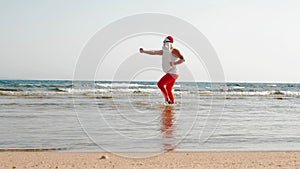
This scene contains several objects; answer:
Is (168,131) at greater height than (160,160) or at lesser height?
greater

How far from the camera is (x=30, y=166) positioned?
578 cm

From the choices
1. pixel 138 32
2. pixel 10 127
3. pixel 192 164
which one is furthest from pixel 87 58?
pixel 10 127

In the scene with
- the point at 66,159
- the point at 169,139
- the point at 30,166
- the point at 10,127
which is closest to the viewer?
the point at 30,166

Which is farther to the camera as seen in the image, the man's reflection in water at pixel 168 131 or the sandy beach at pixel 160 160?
the man's reflection in water at pixel 168 131

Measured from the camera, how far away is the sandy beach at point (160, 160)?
589 cm

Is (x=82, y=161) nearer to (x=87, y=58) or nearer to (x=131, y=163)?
(x=131, y=163)

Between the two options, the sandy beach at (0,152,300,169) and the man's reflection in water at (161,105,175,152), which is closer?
the sandy beach at (0,152,300,169)

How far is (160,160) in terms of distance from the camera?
20.8ft

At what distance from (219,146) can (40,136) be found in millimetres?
3896

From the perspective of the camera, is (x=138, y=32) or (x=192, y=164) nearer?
(x=192, y=164)

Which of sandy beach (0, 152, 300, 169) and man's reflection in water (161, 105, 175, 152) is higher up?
man's reflection in water (161, 105, 175, 152)

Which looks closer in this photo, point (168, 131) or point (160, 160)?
point (160, 160)

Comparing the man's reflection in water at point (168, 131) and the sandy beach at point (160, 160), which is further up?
the man's reflection in water at point (168, 131)

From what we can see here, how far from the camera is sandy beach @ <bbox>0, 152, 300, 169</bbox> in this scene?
5887 millimetres
